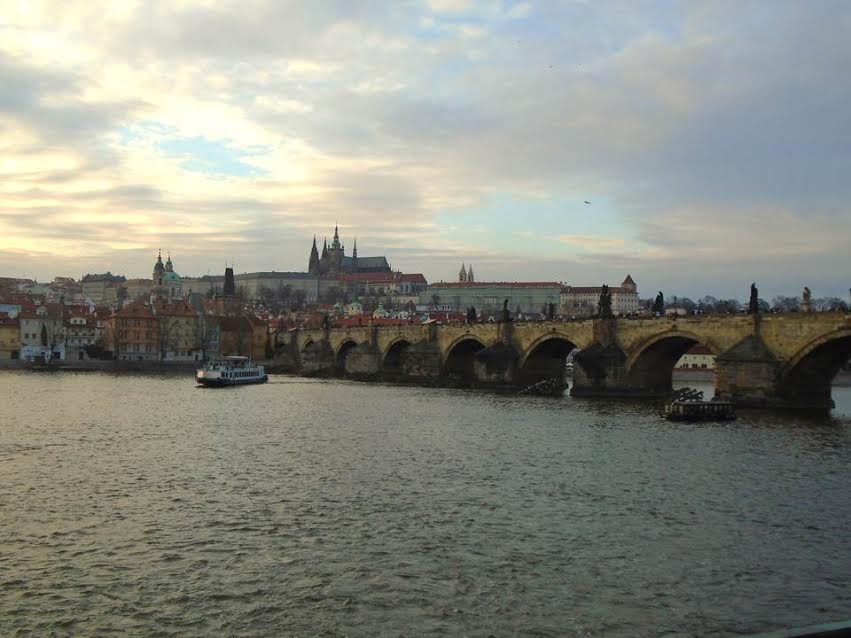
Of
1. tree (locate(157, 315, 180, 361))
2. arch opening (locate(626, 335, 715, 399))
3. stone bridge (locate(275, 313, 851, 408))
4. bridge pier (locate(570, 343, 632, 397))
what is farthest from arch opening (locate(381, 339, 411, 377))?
arch opening (locate(626, 335, 715, 399))

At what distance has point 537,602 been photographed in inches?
564

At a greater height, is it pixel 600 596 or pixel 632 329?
pixel 632 329

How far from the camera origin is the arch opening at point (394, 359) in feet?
321

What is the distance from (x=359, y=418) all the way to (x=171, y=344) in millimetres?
87169

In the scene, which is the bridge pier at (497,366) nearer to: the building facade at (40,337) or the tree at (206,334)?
the tree at (206,334)

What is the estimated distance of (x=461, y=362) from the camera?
86750 millimetres

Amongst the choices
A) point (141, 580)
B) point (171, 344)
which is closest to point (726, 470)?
point (141, 580)

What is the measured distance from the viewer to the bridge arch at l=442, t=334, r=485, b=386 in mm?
82600

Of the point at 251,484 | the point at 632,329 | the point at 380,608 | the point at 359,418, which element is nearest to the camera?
the point at 380,608

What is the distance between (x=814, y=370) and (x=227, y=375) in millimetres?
51600

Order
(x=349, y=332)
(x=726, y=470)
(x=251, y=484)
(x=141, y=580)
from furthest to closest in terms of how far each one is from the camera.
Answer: (x=349, y=332), (x=726, y=470), (x=251, y=484), (x=141, y=580)

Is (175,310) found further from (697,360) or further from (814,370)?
(814,370)

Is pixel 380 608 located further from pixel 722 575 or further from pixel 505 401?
pixel 505 401

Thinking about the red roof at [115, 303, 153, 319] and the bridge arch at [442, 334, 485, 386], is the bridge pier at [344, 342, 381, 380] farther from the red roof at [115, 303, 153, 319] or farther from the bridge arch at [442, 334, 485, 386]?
the red roof at [115, 303, 153, 319]
